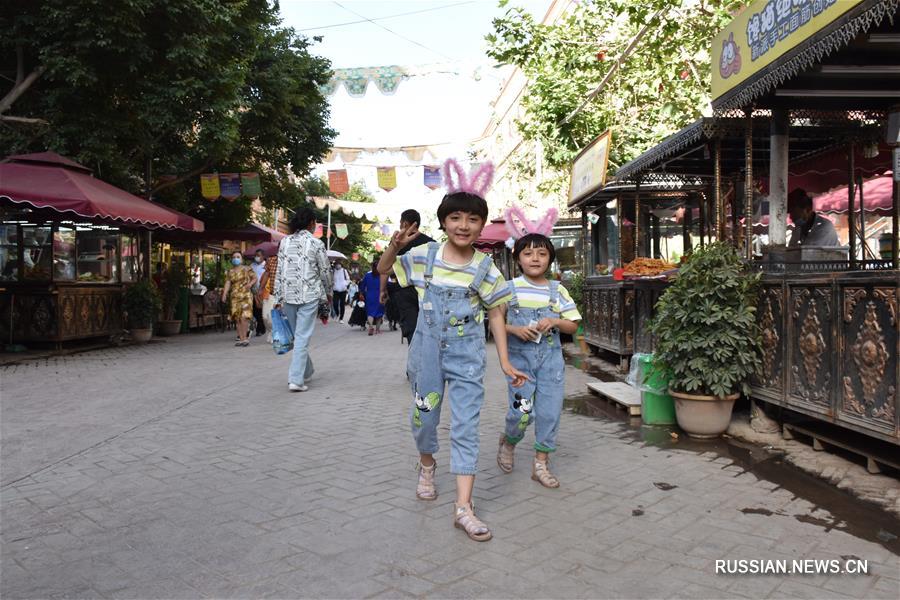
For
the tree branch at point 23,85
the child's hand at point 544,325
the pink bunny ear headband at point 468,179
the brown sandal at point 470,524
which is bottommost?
the brown sandal at point 470,524

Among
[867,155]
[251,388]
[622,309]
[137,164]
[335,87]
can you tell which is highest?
[335,87]

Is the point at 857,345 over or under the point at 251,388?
over

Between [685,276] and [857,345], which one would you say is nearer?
[857,345]

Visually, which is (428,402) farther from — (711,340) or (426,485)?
(711,340)

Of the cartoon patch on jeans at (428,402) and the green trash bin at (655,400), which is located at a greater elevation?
the cartoon patch on jeans at (428,402)

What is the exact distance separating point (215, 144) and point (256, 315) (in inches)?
172

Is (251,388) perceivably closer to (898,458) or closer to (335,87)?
(898,458)

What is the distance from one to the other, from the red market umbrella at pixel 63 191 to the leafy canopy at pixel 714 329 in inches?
356

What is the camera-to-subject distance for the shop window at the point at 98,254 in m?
12.7

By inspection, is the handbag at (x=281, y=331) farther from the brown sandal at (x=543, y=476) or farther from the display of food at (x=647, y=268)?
the brown sandal at (x=543, y=476)

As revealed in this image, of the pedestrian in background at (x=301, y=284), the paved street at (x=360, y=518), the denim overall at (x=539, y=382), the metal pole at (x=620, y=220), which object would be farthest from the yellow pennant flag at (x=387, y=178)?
the denim overall at (x=539, y=382)

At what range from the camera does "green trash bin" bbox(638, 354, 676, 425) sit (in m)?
5.69

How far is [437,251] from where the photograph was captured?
3.59 metres

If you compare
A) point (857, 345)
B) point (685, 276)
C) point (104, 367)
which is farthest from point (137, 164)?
point (857, 345)
